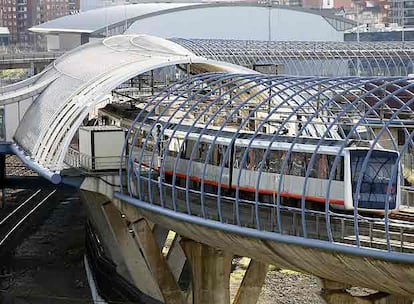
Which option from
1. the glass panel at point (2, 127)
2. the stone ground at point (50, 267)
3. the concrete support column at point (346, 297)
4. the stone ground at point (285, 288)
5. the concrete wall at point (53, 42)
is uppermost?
the concrete wall at point (53, 42)

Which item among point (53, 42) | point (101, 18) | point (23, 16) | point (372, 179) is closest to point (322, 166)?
point (372, 179)

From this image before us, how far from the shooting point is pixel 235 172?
22750 mm

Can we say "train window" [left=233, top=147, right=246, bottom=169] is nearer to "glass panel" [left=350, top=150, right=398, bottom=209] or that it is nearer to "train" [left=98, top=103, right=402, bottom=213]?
"train" [left=98, top=103, right=402, bottom=213]

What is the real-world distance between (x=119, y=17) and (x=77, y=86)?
156 feet

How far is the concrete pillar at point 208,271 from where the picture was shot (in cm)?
2639

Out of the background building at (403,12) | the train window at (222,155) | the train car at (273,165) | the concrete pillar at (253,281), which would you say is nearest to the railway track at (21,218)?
the concrete pillar at (253,281)

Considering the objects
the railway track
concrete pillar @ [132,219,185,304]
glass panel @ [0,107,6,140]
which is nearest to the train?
concrete pillar @ [132,219,185,304]

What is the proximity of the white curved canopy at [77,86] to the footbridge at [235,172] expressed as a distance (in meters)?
0.09

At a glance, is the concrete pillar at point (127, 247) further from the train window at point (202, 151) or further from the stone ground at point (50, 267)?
the train window at point (202, 151)

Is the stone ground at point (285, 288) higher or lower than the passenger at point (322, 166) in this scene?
lower

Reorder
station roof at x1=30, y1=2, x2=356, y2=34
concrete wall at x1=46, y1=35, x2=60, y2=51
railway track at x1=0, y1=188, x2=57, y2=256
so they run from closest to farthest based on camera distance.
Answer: railway track at x1=0, y1=188, x2=57, y2=256 < station roof at x1=30, y1=2, x2=356, y2=34 < concrete wall at x1=46, y1=35, x2=60, y2=51

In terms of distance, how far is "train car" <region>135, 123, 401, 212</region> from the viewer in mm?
19891

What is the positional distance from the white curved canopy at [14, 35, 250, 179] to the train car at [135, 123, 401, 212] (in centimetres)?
314

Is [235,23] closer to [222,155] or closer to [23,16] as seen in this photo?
[222,155]
